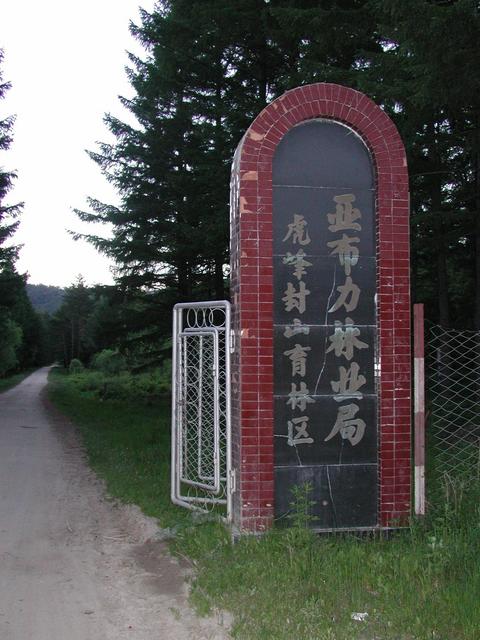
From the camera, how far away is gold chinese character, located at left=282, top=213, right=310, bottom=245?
5.77 m

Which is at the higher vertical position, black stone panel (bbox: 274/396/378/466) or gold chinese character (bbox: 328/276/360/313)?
gold chinese character (bbox: 328/276/360/313)

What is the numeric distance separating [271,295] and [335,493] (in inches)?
74.5

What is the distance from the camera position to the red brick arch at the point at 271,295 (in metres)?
5.59

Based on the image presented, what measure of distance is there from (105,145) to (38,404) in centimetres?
1212

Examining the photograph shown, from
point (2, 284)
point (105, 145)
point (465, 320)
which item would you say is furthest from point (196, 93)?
point (2, 284)

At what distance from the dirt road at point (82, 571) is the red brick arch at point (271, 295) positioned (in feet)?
3.59

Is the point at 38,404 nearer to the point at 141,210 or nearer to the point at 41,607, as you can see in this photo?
the point at 141,210

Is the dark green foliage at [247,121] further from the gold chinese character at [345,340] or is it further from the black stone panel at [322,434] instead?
the black stone panel at [322,434]

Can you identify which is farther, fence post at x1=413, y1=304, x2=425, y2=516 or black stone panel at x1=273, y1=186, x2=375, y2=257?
black stone panel at x1=273, y1=186, x2=375, y2=257

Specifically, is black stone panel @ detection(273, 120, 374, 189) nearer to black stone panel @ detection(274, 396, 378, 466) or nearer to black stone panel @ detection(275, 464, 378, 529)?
black stone panel @ detection(274, 396, 378, 466)

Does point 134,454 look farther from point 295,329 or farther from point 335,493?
point 295,329

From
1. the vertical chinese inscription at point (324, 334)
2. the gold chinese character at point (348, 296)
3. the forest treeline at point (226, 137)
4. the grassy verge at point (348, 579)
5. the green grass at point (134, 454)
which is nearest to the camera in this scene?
the grassy verge at point (348, 579)

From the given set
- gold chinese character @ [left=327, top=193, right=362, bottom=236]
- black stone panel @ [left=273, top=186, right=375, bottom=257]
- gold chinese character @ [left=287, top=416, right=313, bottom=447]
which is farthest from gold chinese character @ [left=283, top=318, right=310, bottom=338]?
gold chinese character @ [left=327, top=193, right=362, bottom=236]

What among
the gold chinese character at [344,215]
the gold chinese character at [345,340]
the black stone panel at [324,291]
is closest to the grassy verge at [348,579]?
the gold chinese character at [345,340]
